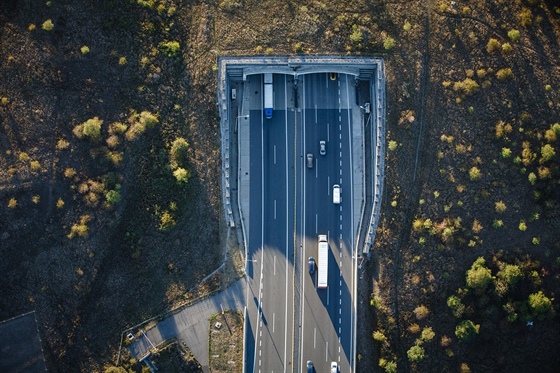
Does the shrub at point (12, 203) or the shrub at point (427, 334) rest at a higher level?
the shrub at point (12, 203)

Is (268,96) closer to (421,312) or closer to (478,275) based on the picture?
(421,312)

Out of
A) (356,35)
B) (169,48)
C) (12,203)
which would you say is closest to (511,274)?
(356,35)

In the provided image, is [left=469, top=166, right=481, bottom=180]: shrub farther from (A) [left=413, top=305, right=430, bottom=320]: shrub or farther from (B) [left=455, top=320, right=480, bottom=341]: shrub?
(B) [left=455, top=320, right=480, bottom=341]: shrub

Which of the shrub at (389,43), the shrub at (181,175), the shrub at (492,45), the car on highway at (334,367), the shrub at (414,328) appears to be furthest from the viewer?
the shrub at (389,43)

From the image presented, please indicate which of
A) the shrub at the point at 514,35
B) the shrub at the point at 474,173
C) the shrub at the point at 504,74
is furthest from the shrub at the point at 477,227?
the shrub at the point at 514,35

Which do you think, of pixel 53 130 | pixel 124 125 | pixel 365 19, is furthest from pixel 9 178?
pixel 365 19

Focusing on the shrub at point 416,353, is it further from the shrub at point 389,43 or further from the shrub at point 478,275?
the shrub at point 389,43

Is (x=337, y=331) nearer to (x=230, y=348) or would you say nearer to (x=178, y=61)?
(x=230, y=348)
